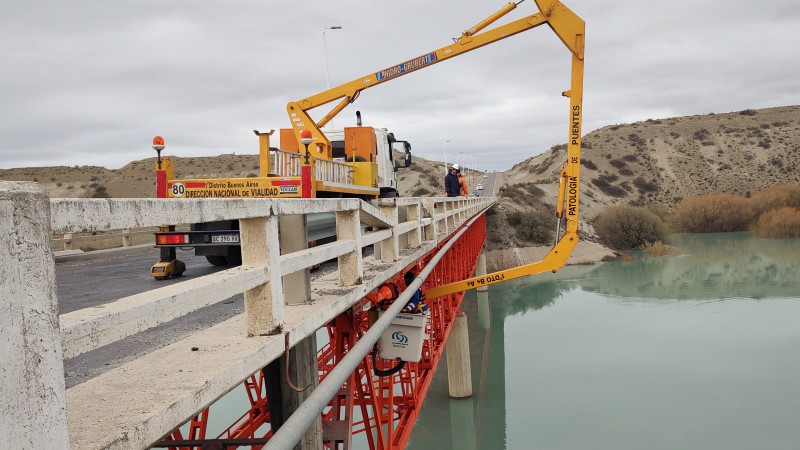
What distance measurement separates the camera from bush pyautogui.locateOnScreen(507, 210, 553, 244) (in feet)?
143

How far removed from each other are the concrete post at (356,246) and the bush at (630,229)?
44.7 m

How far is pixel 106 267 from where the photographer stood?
10617 millimetres

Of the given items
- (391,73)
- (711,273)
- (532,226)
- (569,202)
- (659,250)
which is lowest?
(711,273)

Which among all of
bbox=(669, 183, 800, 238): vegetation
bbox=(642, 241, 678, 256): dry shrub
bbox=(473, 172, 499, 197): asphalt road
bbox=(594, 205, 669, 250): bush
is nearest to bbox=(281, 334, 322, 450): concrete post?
bbox=(642, 241, 678, 256): dry shrub

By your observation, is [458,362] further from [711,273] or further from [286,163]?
[711,273]

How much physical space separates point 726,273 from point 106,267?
3366 centimetres

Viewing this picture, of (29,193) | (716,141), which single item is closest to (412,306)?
(29,193)

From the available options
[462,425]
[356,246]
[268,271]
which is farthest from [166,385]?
[462,425]

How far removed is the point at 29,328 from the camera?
60.1 inches

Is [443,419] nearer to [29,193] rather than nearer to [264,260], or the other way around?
[264,260]

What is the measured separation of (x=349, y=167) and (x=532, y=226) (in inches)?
1345

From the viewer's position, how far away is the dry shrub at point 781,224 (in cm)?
4803

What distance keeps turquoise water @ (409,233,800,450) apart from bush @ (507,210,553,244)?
1120cm

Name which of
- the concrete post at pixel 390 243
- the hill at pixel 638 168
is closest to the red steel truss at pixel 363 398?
the concrete post at pixel 390 243
